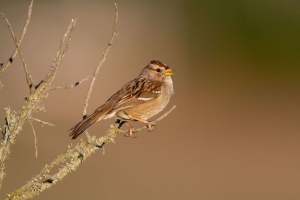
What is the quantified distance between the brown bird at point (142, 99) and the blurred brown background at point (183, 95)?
5963 mm

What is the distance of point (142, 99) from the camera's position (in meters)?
6.00

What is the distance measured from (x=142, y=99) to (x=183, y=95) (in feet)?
44.2

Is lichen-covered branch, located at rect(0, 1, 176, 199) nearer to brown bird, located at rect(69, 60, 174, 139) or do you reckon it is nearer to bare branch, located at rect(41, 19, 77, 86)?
bare branch, located at rect(41, 19, 77, 86)

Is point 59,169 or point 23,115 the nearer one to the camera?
point 23,115

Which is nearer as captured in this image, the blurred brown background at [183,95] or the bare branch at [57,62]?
the bare branch at [57,62]

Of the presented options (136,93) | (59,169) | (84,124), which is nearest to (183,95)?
(136,93)

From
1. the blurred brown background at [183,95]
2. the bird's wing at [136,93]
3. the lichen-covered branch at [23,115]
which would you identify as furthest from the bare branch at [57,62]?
the blurred brown background at [183,95]

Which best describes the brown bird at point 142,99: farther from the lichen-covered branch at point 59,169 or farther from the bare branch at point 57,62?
the bare branch at point 57,62

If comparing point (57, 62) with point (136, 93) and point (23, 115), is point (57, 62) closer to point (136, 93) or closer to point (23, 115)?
point (23, 115)

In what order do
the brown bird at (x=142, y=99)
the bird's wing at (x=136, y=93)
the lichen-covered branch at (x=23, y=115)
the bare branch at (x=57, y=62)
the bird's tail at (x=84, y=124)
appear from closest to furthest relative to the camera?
1. the lichen-covered branch at (x=23, y=115)
2. the bare branch at (x=57, y=62)
3. the bird's tail at (x=84, y=124)
4. the brown bird at (x=142, y=99)
5. the bird's wing at (x=136, y=93)

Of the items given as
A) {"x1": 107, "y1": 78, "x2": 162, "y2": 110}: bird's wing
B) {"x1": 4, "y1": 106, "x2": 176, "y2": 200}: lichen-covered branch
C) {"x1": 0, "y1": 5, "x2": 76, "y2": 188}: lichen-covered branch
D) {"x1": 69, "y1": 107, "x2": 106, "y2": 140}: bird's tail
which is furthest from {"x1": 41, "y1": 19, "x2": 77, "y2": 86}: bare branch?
{"x1": 107, "y1": 78, "x2": 162, "y2": 110}: bird's wing

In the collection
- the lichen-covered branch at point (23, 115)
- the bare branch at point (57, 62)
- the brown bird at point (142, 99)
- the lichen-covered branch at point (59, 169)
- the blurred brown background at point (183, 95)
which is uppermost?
the blurred brown background at point (183, 95)

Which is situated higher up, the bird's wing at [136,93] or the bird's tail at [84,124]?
the bird's wing at [136,93]

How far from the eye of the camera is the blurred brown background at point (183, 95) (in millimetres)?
13669
